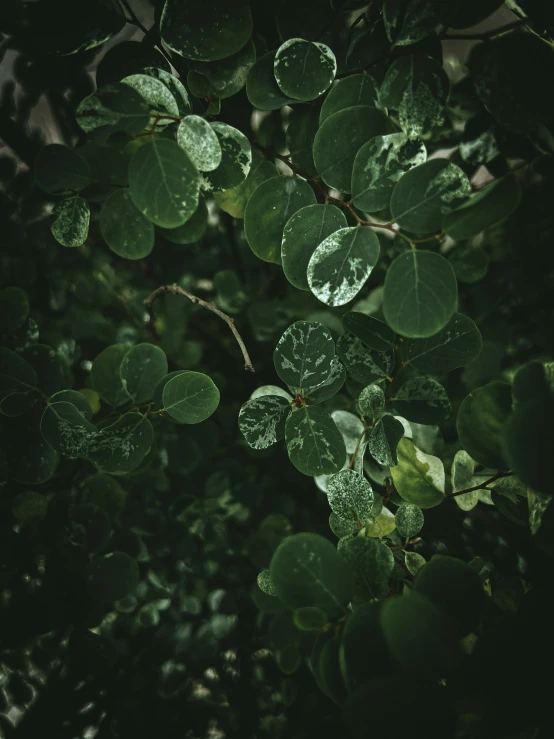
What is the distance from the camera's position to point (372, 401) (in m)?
0.41

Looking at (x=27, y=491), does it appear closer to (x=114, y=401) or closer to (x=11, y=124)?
(x=114, y=401)

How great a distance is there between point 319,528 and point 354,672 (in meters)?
0.37

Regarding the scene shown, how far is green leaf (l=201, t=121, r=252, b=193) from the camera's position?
0.37 meters

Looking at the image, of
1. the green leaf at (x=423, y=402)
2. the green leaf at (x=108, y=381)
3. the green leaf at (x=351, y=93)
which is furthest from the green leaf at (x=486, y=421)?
the green leaf at (x=108, y=381)

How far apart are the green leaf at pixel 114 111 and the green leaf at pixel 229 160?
0.07m

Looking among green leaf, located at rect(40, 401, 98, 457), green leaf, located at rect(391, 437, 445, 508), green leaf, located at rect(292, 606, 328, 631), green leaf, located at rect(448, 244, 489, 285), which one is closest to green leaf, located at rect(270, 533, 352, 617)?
green leaf, located at rect(292, 606, 328, 631)

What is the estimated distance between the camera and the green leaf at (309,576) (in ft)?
1.04

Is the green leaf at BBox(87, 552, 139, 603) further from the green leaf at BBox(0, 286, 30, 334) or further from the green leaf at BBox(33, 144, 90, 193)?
the green leaf at BBox(33, 144, 90, 193)

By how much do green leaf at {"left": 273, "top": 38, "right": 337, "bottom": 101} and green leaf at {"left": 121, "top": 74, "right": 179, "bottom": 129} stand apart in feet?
0.29

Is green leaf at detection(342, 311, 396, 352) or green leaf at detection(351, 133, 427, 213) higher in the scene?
green leaf at detection(351, 133, 427, 213)

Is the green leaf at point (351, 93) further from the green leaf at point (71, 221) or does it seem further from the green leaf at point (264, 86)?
the green leaf at point (71, 221)

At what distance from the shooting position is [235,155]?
0.38 m

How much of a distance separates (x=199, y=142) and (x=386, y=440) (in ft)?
1.02

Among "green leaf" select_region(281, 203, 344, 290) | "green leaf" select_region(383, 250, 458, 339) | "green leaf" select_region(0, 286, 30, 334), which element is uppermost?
"green leaf" select_region(281, 203, 344, 290)
